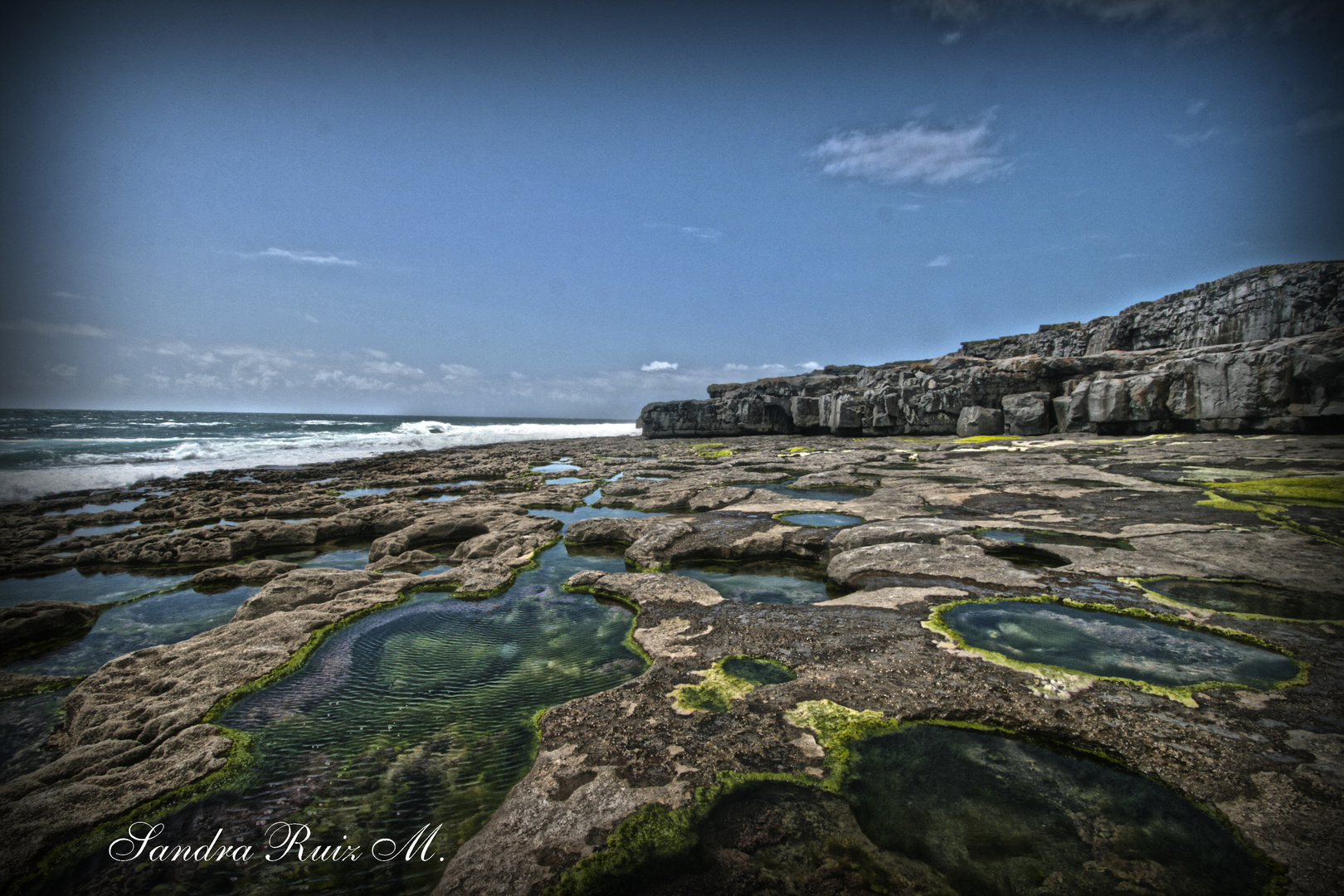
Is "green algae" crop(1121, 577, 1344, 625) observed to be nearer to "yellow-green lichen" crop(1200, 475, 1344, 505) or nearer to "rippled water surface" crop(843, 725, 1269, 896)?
"rippled water surface" crop(843, 725, 1269, 896)

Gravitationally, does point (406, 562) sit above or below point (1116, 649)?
below

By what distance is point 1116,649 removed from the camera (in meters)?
5.19

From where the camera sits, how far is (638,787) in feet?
11.5

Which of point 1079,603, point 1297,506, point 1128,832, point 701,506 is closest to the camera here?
point 1128,832

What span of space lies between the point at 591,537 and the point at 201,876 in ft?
27.4

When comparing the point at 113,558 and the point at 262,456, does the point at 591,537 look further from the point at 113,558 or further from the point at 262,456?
the point at 262,456

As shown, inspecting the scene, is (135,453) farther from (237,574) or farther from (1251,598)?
(1251,598)

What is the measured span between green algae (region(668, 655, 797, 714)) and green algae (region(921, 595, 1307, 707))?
210 centimetres

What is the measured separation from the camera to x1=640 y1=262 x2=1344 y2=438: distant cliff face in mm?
25578

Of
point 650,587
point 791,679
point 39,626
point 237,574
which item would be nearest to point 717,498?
point 650,587

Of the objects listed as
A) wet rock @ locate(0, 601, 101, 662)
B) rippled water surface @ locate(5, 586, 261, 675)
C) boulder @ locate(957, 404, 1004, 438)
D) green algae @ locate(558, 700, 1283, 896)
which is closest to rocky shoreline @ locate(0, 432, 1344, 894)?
green algae @ locate(558, 700, 1283, 896)

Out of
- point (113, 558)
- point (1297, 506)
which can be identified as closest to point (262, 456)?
point (113, 558)

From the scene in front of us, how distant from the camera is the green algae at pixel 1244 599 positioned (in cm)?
563

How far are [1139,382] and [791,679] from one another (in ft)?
127
